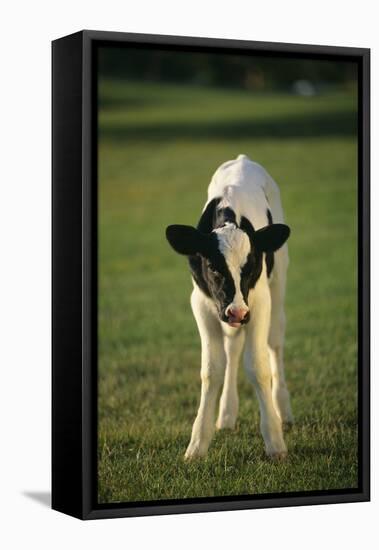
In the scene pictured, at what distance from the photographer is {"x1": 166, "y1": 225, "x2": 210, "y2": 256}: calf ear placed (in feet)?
28.2

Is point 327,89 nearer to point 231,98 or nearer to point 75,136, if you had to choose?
point 231,98

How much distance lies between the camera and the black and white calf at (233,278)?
28.2 feet

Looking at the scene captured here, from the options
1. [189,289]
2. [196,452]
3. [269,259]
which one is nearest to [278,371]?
[269,259]

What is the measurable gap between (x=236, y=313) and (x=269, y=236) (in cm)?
60

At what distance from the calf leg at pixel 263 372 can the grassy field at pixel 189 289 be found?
0.48 feet

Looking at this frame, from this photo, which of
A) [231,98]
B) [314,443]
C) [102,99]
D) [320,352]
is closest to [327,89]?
[231,98]

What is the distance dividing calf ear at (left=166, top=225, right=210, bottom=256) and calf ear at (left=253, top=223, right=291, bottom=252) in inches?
14.5

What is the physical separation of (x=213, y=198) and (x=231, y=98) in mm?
17112

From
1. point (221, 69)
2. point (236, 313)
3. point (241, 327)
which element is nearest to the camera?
point (236, 313)

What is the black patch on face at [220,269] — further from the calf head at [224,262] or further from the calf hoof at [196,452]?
the calf hoof at [196,452]

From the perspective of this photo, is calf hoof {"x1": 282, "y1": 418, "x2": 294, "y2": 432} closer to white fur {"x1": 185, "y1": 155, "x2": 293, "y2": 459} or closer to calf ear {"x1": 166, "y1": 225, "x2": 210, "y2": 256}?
white fur {"x1": 185, "y1": 155, "x2": 293, "y2": 459}

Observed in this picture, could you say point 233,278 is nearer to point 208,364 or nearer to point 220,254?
point 220,254

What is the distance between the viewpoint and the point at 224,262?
28.2 feet

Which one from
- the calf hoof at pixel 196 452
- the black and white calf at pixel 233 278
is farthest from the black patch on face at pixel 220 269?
the calf hoof at pixel 196 452
